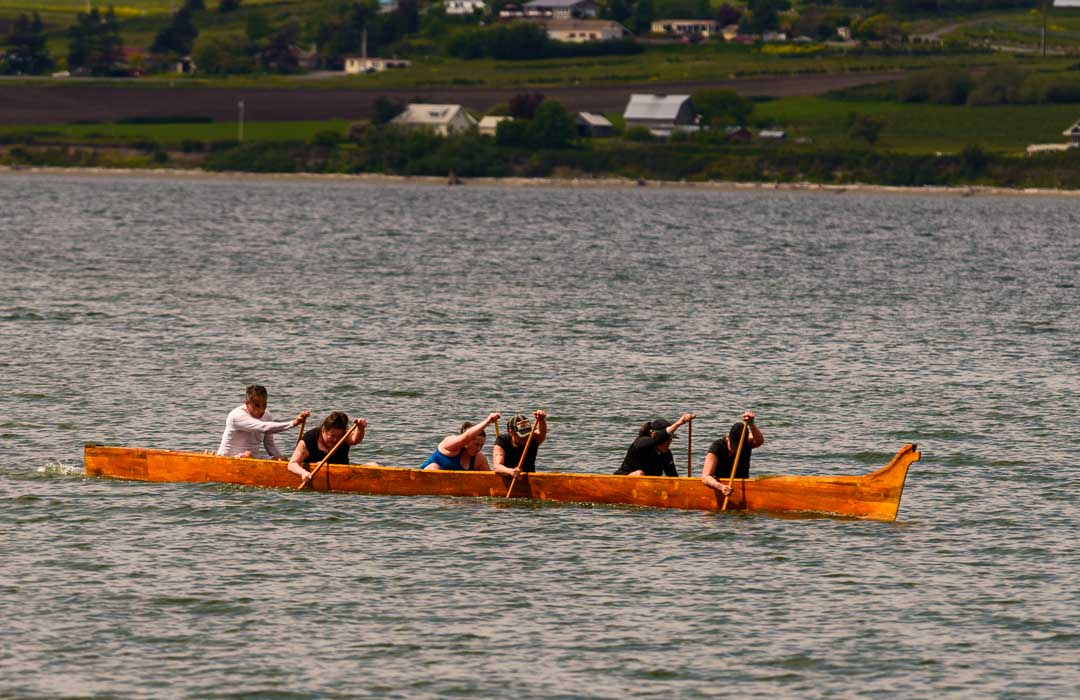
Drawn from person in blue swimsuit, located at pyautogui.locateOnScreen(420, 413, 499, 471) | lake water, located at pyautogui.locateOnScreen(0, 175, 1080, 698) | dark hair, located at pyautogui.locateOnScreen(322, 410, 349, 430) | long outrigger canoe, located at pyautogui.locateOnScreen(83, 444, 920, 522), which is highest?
dark hair, located at pyautogui.locateOnScreen(322, 410, 349, 430)

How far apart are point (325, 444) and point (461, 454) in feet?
7.23

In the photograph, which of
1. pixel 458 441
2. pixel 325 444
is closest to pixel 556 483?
pixel 458 441

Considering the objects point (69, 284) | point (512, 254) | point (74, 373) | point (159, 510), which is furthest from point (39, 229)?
point (159, 510)

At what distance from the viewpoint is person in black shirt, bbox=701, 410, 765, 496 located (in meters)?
25.5

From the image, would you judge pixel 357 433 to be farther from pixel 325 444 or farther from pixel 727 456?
pixel 727 456

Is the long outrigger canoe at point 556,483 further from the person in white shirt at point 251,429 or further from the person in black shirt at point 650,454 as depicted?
the person in black shirt at point 650,454

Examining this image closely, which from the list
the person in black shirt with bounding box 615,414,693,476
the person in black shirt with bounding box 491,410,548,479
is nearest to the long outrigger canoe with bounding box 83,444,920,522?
the person in black shirt with bounding box 491,410,548,479

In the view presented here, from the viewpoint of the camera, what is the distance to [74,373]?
40.8 meters

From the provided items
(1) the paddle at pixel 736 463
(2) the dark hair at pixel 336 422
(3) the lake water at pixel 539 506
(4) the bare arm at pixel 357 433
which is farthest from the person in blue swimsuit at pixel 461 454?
(1) the paddle at pixel 736 463

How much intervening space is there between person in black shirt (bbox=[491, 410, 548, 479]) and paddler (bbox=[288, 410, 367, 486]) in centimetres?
215

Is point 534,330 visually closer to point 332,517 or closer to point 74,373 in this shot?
point 74,373

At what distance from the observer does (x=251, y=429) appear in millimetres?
27234

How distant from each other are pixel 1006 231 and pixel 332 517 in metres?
110

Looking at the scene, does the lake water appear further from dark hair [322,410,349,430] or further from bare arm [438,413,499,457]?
dark hair [322,410,349,430]
